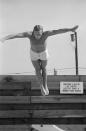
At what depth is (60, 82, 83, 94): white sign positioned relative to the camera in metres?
4.68

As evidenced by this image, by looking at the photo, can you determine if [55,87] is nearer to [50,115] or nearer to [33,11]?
[50,115]

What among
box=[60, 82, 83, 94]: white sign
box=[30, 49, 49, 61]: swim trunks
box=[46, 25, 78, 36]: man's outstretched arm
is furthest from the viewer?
box=[60, 82, 83, 94]: white sign

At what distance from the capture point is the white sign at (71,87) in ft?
15.4

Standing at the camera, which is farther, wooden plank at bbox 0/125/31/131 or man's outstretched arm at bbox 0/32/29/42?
wooden plank at bbox 0/125/31/131

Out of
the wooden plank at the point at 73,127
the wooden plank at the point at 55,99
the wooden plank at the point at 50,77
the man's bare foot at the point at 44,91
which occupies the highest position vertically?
the wooden plank at the point at 50,77

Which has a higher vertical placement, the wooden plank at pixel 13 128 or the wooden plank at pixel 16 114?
the wooden plank at pixel 16 114

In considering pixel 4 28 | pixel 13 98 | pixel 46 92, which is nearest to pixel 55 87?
pixel 46 92

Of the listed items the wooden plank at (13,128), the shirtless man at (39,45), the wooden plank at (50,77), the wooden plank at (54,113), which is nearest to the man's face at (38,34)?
the shirtless man at (39,45)

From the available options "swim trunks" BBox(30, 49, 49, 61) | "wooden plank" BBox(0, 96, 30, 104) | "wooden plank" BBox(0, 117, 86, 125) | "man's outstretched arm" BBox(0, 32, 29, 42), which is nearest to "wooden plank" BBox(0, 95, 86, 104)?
"wooden plank" BBox(0, 96, 30, 104)

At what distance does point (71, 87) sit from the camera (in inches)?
185

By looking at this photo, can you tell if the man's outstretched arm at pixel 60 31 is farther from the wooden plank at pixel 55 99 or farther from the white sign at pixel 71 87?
the wooden plank at pixel 55 99

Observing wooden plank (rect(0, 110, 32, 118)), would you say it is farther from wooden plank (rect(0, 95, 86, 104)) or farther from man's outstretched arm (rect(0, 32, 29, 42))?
man's outstretched arm (rect(0, 32, 29, 42))

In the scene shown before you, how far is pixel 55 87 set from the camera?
4746 mm

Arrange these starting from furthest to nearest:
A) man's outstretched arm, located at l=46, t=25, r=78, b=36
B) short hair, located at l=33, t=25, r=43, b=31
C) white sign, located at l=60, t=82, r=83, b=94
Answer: white sign, located at l=60, t=82, r=83, b=94 → short hair, located at l=33, t=25, r=43, b=31 → man's outstretched arm, located at l=46, t=25, r=78, b=36
